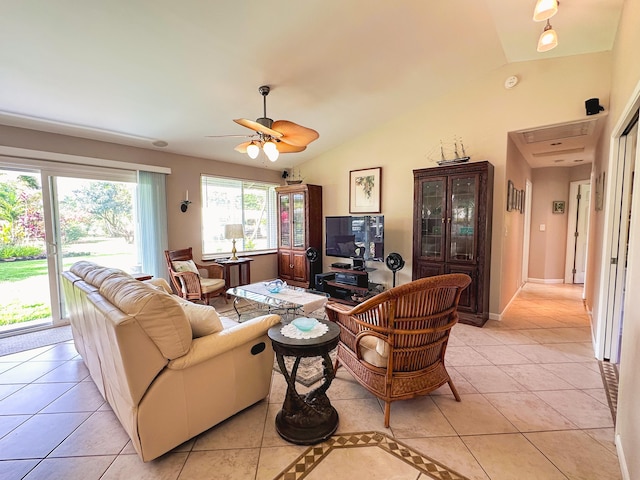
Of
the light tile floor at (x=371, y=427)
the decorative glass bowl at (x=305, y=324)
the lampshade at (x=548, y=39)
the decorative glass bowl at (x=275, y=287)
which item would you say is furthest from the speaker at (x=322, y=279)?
the lampshade at (x=548, y=39)

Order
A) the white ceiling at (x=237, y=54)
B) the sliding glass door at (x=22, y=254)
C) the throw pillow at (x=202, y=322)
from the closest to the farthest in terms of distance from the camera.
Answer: the throw pillow at (x=202, y=322), the white ceiling at (x=237, y=54), the sliding glass door at (x=22, y=254)

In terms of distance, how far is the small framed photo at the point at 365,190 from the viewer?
15.5 ft

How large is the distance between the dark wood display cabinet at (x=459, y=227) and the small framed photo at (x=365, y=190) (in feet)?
2.81

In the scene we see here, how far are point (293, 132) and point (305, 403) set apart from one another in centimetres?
217

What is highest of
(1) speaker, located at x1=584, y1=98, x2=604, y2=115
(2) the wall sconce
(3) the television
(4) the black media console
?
(1) speaker, located at x1=584, y1=98, x2=604, y2=115

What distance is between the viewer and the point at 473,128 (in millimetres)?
3787

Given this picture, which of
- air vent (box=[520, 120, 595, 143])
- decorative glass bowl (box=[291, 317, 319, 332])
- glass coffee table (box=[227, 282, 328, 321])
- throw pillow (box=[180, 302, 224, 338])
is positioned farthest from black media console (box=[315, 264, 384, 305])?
air vent (box=[520, 120, 595, 143])

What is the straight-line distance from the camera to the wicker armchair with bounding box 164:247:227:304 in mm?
4020

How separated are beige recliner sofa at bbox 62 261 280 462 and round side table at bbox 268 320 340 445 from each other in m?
0.27

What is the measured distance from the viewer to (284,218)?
18.5 feet

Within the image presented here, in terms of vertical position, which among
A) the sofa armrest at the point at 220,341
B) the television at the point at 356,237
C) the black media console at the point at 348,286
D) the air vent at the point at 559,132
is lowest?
the black media console at the point at 348,286

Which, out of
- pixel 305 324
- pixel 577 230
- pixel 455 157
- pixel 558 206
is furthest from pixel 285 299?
pixel 577 230

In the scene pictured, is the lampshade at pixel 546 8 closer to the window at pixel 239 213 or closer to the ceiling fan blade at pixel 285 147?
the ceiling fan blade at pixel 285 147

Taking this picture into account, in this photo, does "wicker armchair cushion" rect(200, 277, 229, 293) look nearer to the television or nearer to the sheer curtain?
the sheer curtain
